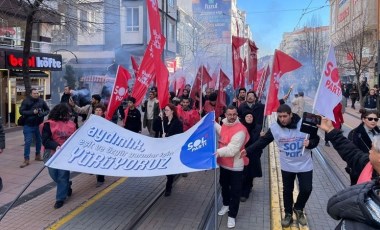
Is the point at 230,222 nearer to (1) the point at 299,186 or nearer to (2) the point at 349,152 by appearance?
(1) the point at 299,186

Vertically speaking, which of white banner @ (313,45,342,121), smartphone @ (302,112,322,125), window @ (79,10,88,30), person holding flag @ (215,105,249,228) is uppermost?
window @ (79,10,88,30)

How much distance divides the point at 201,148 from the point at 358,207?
2.84 meters

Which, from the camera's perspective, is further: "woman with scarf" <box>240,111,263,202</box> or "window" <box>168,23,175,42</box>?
"window" <box>168,23,175,42</box>

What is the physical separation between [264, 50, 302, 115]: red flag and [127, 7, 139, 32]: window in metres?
24.6

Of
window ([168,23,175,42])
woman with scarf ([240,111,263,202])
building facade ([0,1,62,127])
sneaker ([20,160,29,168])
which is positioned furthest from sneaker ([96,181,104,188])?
window ([168,23,175,42])

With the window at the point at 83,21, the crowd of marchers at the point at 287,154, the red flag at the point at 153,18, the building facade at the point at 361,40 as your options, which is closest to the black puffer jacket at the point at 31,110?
the crowd of marchers at the point at 287,154

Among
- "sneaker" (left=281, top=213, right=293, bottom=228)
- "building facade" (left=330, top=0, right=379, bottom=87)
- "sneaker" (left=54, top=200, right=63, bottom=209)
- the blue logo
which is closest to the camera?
the blue logo

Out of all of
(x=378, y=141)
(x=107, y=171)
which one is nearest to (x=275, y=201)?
(x=107, y=171)

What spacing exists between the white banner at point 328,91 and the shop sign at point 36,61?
11378mm

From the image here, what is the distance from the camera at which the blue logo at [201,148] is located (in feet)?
14.4

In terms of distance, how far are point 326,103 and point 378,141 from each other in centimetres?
219

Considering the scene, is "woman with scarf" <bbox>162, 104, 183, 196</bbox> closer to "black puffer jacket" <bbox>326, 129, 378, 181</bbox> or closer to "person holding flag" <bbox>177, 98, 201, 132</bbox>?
"person holding flag" <bbox>177, 98, 201, 132</bbox>

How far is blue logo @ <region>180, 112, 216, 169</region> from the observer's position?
439 centimetres

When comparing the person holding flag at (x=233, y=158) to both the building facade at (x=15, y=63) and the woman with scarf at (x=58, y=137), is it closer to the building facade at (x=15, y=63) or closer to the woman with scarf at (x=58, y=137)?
the woman with scarf at (x=58, y=137)
